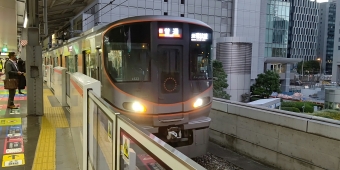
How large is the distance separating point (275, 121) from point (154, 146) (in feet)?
13.4

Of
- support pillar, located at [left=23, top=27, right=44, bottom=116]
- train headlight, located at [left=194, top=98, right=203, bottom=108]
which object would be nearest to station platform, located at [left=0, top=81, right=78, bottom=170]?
support pillar, located at [left=23, top=27, right=44, bottom=116]

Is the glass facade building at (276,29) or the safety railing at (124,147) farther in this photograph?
the glass facade building at (276,29)

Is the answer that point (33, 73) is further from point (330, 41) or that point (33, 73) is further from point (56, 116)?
point (330, 41)

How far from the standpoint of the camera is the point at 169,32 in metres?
5.16

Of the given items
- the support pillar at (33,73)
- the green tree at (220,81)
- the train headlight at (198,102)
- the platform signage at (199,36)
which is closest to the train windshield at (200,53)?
the platform signage at (199,36)

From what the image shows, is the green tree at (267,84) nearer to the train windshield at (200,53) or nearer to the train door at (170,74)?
the train windshield at (200,53)

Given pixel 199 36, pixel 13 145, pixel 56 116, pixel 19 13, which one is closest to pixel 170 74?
pixel 199 36

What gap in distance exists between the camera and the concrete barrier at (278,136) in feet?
13.7

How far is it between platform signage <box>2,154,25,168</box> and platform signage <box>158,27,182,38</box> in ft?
9.69

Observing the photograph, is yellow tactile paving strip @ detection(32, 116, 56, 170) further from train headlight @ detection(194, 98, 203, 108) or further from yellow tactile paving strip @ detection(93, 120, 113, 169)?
train headlight @ detection(194, 98, 203, 108)

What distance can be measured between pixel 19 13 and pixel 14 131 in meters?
8.00

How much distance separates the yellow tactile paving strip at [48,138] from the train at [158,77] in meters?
1.28

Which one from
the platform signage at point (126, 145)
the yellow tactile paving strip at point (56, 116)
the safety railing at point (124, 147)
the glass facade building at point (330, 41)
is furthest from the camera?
the glass facade building at point (330, 41)

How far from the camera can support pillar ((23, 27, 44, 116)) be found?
7.19 meters
